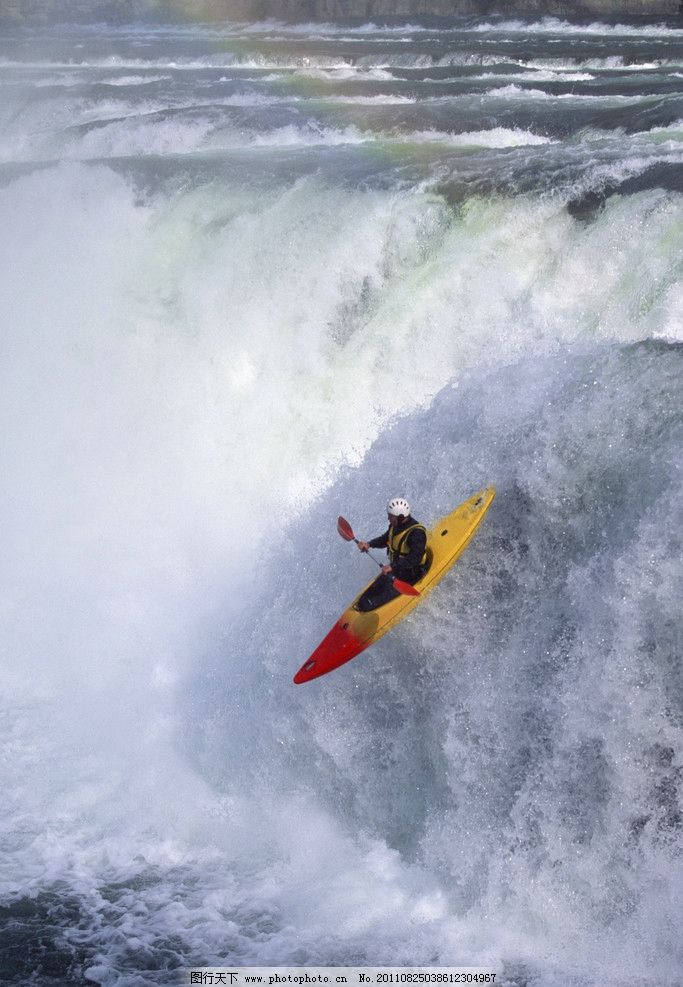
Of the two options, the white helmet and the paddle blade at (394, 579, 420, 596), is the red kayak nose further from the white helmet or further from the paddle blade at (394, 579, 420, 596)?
the white helmet

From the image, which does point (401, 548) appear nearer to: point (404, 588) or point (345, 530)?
point (404, 588)

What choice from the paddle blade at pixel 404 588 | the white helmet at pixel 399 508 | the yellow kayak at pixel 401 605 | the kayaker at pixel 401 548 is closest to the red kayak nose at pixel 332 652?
the yellow kayak at pixel 401 605

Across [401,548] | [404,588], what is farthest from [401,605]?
[401,548]

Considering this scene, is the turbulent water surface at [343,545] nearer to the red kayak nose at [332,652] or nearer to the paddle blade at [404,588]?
the red kayak nose at [332,652]

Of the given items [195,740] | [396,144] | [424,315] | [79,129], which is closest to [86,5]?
[79,129]

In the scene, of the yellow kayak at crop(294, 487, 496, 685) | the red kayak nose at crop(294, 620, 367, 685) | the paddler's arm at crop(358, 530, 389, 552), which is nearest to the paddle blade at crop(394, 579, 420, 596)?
the yellow kayak at crop(294, 487, 496, 685)

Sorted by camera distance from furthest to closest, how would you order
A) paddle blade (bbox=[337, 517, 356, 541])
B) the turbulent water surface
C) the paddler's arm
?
paddle blade (bbox=[337, 517, 356, 541]), the paddler's arm, the turbulent water surface

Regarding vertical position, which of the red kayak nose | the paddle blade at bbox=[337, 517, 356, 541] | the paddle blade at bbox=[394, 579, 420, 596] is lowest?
the red kayak nose
